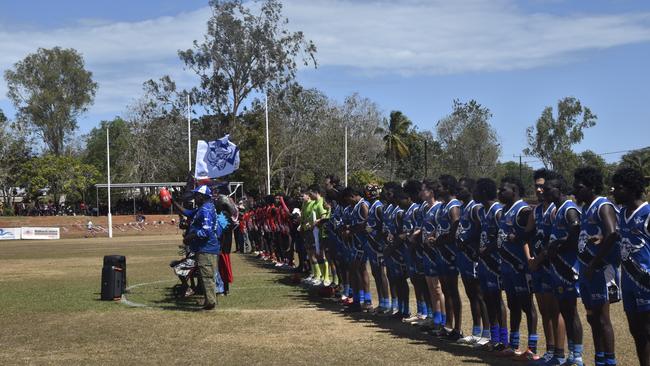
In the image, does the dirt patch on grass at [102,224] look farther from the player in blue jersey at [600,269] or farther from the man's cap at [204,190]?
the player in blue jersey at [600,269]

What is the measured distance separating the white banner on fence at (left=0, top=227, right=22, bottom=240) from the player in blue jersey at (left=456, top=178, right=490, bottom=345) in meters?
48.6

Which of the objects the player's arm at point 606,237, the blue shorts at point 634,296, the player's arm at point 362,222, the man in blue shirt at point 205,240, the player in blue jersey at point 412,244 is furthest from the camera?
the man in blue shirt at point 205,240

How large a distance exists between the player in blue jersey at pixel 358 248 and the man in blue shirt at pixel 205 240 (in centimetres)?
248

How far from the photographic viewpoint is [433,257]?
35.1 feet

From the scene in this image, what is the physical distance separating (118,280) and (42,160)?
58.9 meters

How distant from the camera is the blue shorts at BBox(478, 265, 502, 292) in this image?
9.39 metres

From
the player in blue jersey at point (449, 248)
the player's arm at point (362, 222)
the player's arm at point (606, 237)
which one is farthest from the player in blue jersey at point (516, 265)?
the player's arm at point (362, 222)

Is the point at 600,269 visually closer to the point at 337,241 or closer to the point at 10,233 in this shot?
the point at 337,241

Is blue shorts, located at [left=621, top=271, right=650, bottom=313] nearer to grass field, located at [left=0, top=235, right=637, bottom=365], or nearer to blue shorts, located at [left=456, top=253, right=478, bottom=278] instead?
grass field, located at [left=0, top=235, right=637, bottom=365]

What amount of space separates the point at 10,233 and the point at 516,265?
50296 mm

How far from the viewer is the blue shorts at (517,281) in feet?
29.4

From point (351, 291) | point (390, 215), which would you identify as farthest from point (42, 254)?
point (390, 215)

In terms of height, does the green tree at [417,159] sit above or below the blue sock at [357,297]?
above

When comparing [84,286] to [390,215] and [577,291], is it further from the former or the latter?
[577,291]
